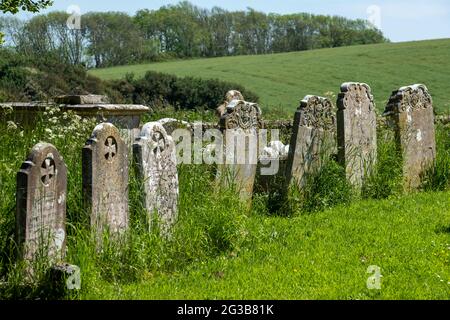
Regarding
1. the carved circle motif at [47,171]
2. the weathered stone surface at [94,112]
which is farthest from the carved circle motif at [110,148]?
the weathered stone surface at [94,112]

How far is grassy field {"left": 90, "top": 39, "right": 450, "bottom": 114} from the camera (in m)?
42.8

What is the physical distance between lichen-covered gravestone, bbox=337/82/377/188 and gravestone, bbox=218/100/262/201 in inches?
58.6

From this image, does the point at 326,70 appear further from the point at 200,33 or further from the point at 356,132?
the point at 356,132

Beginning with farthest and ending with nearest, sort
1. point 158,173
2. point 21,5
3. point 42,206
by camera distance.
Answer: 1. point 21,5
2. point 158,173
3. point 42,206

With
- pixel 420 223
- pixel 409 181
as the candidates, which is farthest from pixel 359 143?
pixel 420 223

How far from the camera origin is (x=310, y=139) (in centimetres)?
1024

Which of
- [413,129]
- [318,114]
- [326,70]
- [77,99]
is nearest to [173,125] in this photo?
[318,114]

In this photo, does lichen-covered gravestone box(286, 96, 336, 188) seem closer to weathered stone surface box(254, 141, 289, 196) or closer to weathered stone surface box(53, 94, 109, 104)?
weathered stone surface box(254, 141, 289, 196)

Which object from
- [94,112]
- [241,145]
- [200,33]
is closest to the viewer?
[241,145]

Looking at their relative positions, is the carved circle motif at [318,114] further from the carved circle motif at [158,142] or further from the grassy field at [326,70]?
the grassy field at [326,70]

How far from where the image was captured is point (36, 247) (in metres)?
6.15

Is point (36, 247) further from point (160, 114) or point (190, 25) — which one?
point (190, 25)

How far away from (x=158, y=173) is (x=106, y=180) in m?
0.77
